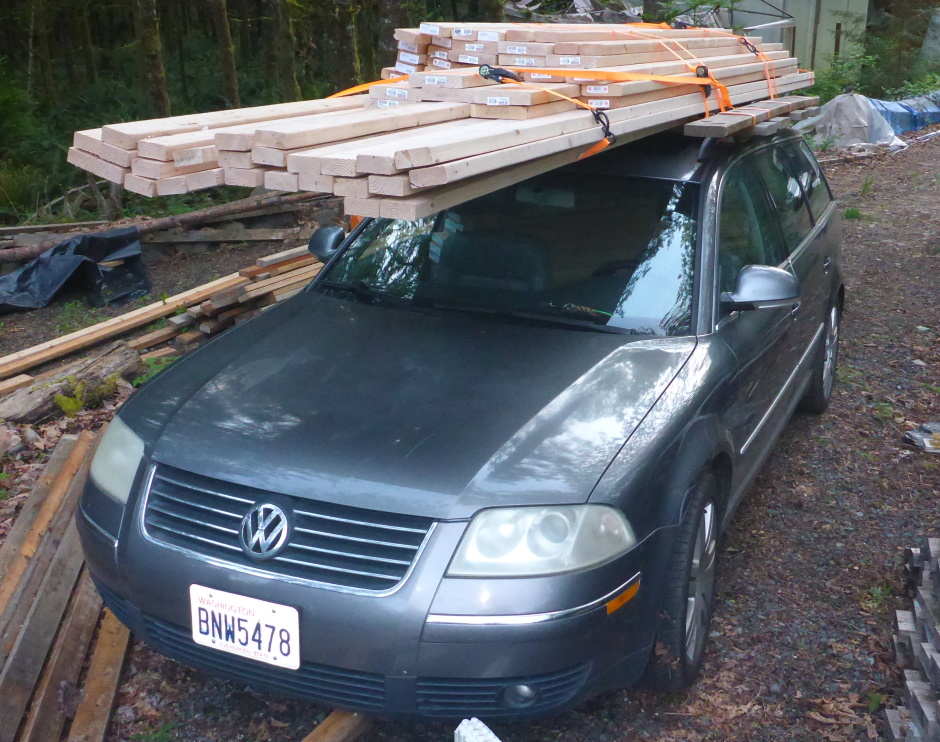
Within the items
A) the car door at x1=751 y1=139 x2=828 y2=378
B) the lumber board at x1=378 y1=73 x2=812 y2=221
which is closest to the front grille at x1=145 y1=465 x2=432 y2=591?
the lumber board at x1=378 y1=73 x2=812 y2=221

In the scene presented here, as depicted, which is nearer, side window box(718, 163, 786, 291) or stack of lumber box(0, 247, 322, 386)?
side window box(718, 163, 786, 291)

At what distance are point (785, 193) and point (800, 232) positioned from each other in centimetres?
21

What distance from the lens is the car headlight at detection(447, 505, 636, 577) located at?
235 centimetres

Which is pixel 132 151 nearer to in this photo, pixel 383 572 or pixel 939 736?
pixel 383 572

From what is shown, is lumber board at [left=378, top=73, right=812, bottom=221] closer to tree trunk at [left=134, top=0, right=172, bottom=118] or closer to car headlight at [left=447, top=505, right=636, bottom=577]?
car headlight at [left=447, top=505, right=636, bottom=577]

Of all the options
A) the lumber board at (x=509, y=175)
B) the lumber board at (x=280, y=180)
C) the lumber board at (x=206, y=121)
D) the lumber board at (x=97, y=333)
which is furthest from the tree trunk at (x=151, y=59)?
the lumber board at (x=280, y=180)

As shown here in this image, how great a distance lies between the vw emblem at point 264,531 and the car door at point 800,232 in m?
2.68

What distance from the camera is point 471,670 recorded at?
7.64 feet

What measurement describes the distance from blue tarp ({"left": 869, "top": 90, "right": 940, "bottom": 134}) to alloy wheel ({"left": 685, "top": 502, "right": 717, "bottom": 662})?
521 inches

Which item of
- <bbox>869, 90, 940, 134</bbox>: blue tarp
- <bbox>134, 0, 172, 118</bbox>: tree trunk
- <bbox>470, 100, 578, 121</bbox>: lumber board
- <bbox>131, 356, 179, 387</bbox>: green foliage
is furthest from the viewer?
<bbox>869, 90, 940, 134</bbox>: blue tarp

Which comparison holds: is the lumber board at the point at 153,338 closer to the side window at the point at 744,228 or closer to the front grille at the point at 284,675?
the front grille at the point at 284,675

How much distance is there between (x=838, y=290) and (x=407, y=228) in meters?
2.86

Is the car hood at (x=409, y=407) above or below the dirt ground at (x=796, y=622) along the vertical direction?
above

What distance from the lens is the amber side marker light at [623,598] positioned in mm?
2447
